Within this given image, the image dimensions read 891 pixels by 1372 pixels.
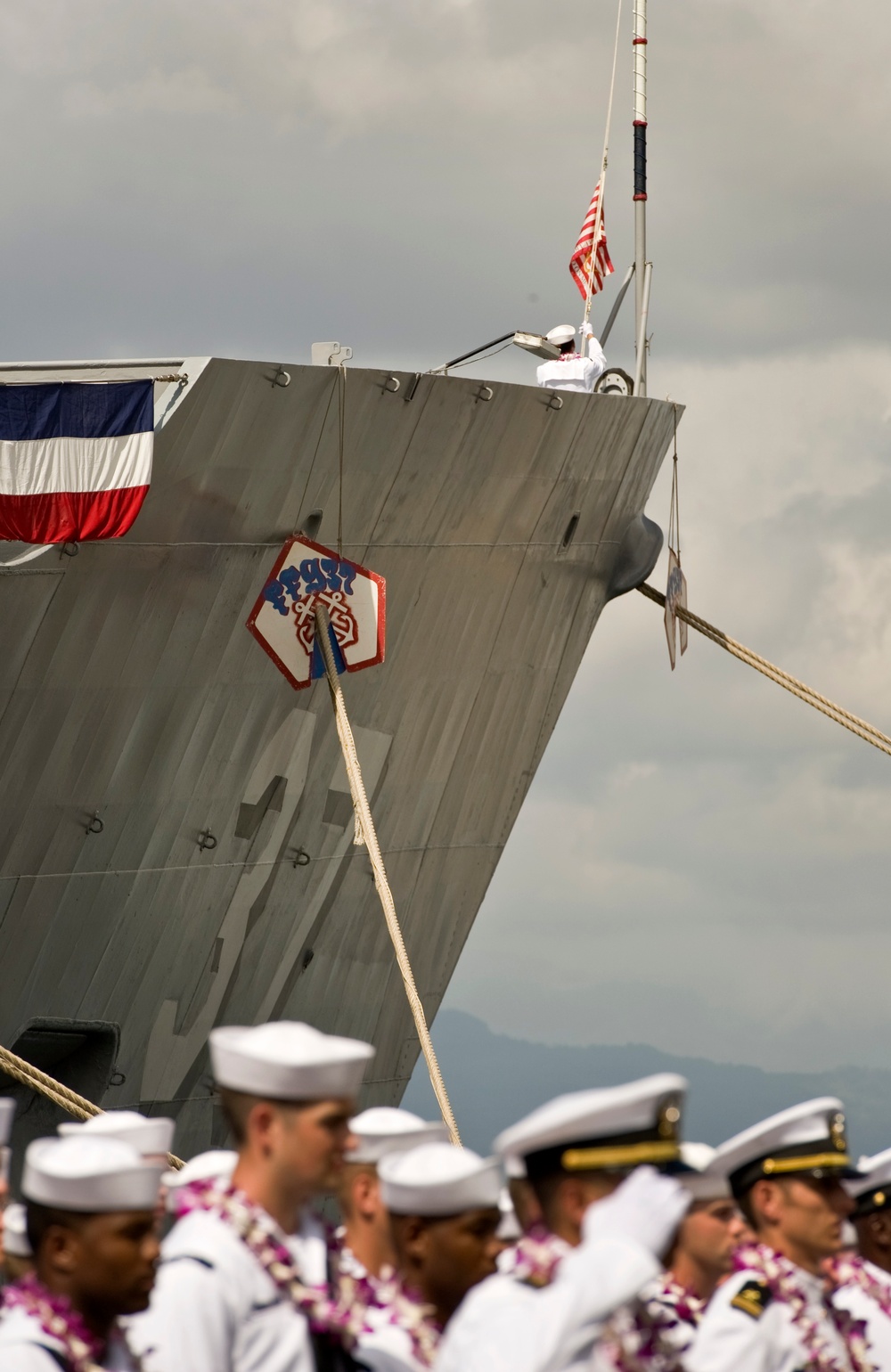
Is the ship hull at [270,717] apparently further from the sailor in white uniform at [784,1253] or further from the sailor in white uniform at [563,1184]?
the sailor in white uniform at [563,1184]

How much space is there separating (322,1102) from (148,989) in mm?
7620

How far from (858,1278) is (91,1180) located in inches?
79.7

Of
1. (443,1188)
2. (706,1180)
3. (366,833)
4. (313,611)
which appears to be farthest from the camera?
(313,611)

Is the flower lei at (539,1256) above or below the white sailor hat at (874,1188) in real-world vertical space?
below

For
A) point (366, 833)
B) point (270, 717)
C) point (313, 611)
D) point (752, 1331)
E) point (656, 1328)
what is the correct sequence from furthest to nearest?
point (270, 717) → point (313, 611) → point (366, 833) → point (752, 1331) → point (656, 1328)

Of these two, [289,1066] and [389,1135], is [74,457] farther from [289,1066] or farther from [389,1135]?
[289,1066]

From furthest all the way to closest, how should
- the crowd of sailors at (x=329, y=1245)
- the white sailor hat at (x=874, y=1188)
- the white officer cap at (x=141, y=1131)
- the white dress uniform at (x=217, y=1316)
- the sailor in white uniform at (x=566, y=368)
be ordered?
the sailor in white uniform at (x=566, y=368) < the white sailor hat at (x=874, y=1188) < the white officer cap at (x=141, y=1131) < the white dress uniform at (x=217, y=1316) < the crowd of sailors at (x=329, y=1245)

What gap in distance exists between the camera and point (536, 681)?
509 inches

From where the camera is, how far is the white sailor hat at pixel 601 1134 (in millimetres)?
3141

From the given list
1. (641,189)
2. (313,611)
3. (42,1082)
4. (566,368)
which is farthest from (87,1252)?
(641,189)

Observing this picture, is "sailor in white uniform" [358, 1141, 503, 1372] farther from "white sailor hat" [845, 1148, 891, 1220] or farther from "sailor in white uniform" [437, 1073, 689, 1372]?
"white sailor hat" [845, 1148, 891, 1220]

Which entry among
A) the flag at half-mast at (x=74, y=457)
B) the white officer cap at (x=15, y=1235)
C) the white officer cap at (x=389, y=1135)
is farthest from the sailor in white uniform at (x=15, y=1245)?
the flag at half-mast at (x=74, y=457)

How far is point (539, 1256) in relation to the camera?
3158 mm

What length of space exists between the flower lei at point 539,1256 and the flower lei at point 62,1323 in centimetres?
66
